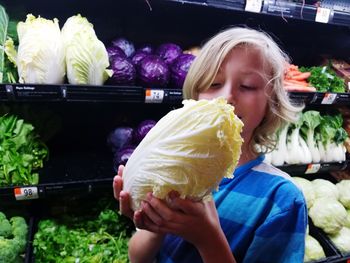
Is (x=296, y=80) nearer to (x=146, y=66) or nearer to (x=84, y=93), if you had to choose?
(x=146, y=66)

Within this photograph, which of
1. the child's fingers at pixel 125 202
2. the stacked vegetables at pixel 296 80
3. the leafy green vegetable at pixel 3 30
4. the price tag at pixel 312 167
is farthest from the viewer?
the price tag at pixel 312 167

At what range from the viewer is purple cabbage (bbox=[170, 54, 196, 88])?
1.57 metres

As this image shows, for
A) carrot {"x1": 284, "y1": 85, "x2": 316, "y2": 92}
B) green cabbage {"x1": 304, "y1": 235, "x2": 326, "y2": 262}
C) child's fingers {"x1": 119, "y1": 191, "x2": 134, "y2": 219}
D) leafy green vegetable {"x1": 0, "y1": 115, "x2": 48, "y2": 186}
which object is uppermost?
carrot {"x1": 284, "y1": 85, "x2": 316, "y2": 92}

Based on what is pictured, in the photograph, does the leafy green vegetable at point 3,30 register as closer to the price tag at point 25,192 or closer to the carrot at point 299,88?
the price tag at point 25,192

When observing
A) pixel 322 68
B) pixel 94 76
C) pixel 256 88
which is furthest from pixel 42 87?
pixel 322 68

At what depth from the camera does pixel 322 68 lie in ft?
7.11

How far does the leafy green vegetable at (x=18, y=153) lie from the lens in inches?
55.1

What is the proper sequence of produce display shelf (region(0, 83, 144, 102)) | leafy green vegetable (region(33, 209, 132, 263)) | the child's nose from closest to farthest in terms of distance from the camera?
the child's nose < produce display shelf (region(0, 83, 144, 102)) < leafy green vegetable (region(33, 209, 132, 263))

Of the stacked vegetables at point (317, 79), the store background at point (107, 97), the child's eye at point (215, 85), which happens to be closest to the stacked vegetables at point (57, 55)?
the store background at point (107, 97)

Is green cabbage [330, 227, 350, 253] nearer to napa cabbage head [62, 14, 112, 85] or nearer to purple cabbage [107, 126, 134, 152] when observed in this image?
purple cabbage [107, 126, 134, 152]

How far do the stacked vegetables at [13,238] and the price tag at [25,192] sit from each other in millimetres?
211

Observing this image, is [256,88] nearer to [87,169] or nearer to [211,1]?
[211,1]

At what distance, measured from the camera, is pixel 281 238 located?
0.88m

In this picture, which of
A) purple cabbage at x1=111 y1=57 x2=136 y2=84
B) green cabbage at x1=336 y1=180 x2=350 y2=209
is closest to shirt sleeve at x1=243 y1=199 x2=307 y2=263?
purple cabbage at x1=111 y1=57 x2=136 y2=84
